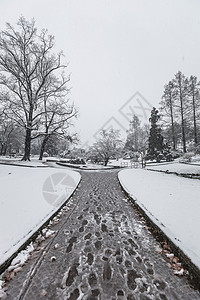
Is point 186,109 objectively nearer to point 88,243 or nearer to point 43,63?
point 43,63

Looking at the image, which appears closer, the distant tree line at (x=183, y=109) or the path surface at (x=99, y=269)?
the path surface at (x=99, y=269)

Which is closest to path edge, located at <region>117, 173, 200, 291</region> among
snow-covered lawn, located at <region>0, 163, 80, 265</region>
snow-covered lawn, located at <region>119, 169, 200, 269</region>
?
snow-covered lawn, located at <region>119, 169, 200, 269</region>

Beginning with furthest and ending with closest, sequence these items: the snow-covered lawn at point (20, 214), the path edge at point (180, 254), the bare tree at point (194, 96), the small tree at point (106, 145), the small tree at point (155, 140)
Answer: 1. the small tree at point (106, 145)
2. the small tree at point (155, 140)
3. the bare tree at point (194, 96)
4. the snow-covered lawn at point (20, 214)
5. the path edge at point (180, 254)

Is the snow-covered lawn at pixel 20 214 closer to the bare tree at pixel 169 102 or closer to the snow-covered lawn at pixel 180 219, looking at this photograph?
the snow-covered lawn at pixel 180 219

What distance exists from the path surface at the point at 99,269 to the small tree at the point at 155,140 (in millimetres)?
26123

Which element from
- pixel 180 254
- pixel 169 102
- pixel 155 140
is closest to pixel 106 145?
pixel 155 140

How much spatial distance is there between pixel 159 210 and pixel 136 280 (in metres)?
2.57

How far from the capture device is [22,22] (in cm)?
1535

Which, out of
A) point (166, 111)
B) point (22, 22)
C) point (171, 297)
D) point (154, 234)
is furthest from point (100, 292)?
point (166, 111)

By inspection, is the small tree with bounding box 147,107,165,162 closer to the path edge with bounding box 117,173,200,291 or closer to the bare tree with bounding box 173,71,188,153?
the bare tree with bounding box 173,71,188,153

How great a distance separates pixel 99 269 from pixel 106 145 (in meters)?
27.2

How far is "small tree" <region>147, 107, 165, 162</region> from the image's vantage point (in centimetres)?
2756

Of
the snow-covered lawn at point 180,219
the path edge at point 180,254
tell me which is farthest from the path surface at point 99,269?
the snow-covered lawn at point 180,219

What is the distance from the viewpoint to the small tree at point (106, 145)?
93.9 ft
